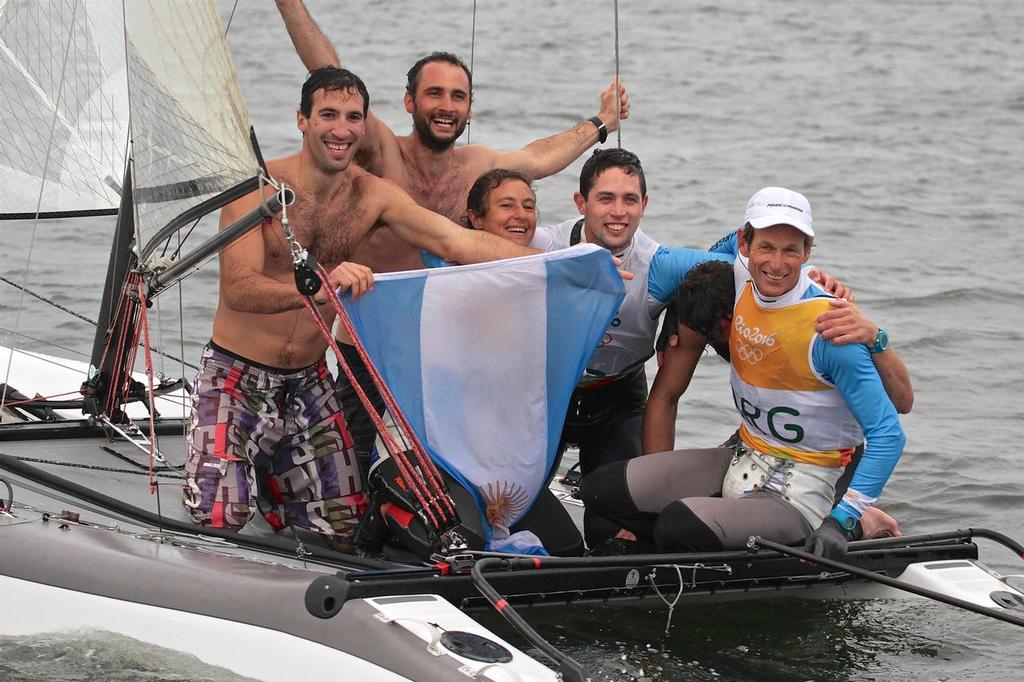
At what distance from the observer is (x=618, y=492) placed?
446cm

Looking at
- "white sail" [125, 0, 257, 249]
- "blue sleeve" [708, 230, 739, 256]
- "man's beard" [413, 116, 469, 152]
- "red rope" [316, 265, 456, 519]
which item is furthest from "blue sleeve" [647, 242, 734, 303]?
"white sail" [125, 0, 257, 249]

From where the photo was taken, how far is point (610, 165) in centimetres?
459

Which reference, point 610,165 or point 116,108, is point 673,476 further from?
point 116,108

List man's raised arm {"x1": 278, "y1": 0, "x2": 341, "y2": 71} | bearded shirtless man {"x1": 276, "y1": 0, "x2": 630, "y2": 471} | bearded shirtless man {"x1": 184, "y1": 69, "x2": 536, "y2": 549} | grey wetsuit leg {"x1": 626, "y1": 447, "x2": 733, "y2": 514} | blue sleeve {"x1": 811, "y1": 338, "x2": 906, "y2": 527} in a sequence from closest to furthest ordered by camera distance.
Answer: blue sleeve {"x1": 811, "y1": 338, "x2": 906, "y2": 527} → bearded shirtless man {"x1": 184, "y1": 69, "x2": 536, "y2": 549} → grey wetsuit leg {"x1": 626, "y1": 447, "x2": 733, "y2": 514} → bearded shirtless man {"x1": 276, "y1": 0, "x2": 630, "y2": 471} → man's raised arm {"x1": 278, "y1": 0, "x2": 341, "y2": 71}

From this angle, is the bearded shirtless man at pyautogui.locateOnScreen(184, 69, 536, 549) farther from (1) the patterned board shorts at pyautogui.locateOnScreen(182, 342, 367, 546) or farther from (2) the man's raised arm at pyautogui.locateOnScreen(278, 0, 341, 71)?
(2) the man's raised arm at pyautogui.locateOnScreen(278, 0, 341, 71)

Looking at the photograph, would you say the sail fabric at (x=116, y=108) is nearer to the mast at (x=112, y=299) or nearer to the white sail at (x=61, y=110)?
the white sail at (x=61, y=110)

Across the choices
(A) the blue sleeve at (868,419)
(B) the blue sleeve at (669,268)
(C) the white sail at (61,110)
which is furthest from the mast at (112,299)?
(A) the blue sleeve at (868,419)

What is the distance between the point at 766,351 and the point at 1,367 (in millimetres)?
3602

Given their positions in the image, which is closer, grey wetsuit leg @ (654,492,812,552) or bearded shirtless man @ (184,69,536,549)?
grey wetsuit leg @ (654,492,812,552)

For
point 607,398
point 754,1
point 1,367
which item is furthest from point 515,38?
point 607,398

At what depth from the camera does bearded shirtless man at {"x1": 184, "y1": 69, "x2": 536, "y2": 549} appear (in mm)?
4328

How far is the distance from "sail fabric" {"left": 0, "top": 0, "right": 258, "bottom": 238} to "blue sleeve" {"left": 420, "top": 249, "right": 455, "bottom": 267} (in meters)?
0.59

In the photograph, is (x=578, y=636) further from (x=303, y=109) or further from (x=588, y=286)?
(x=303, y=109)

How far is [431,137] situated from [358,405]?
0.91 meters
